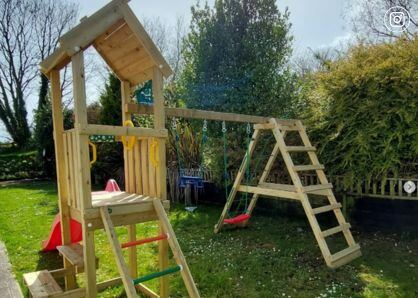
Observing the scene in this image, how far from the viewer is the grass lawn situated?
2904 mm

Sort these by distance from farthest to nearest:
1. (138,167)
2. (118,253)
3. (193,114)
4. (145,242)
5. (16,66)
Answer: (16,66)
(193,114)
(138,167)
(145,242)
(118,253)

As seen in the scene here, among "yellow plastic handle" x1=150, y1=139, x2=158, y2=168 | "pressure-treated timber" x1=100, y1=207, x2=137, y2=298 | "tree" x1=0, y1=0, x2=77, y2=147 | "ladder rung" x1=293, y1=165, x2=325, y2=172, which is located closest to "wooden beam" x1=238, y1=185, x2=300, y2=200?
"ladder rung" x1=293, y1=165, x2=325, y2=172

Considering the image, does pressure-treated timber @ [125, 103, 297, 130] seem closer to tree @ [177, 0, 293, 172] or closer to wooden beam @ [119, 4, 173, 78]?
wooden beam @ [119, 4, 173, 78]

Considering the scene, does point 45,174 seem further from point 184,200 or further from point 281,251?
point 281,251

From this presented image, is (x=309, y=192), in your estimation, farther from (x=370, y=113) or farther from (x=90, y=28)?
(x=90, y=28)

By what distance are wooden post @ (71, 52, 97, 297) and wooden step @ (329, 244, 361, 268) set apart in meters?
2.42

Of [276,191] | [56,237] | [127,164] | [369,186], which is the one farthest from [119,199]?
[369,186]

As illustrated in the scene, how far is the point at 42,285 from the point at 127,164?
4.17 feet

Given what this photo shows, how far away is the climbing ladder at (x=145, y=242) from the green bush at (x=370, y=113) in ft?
9.82

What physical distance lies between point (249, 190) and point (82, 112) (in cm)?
260

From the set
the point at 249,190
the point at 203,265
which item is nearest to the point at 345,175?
the point at 249,190

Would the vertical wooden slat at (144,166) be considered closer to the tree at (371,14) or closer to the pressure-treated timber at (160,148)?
the pressure-treated timber at (160,148)

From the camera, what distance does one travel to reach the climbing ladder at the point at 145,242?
6.93 feet

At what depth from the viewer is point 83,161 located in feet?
7.55
